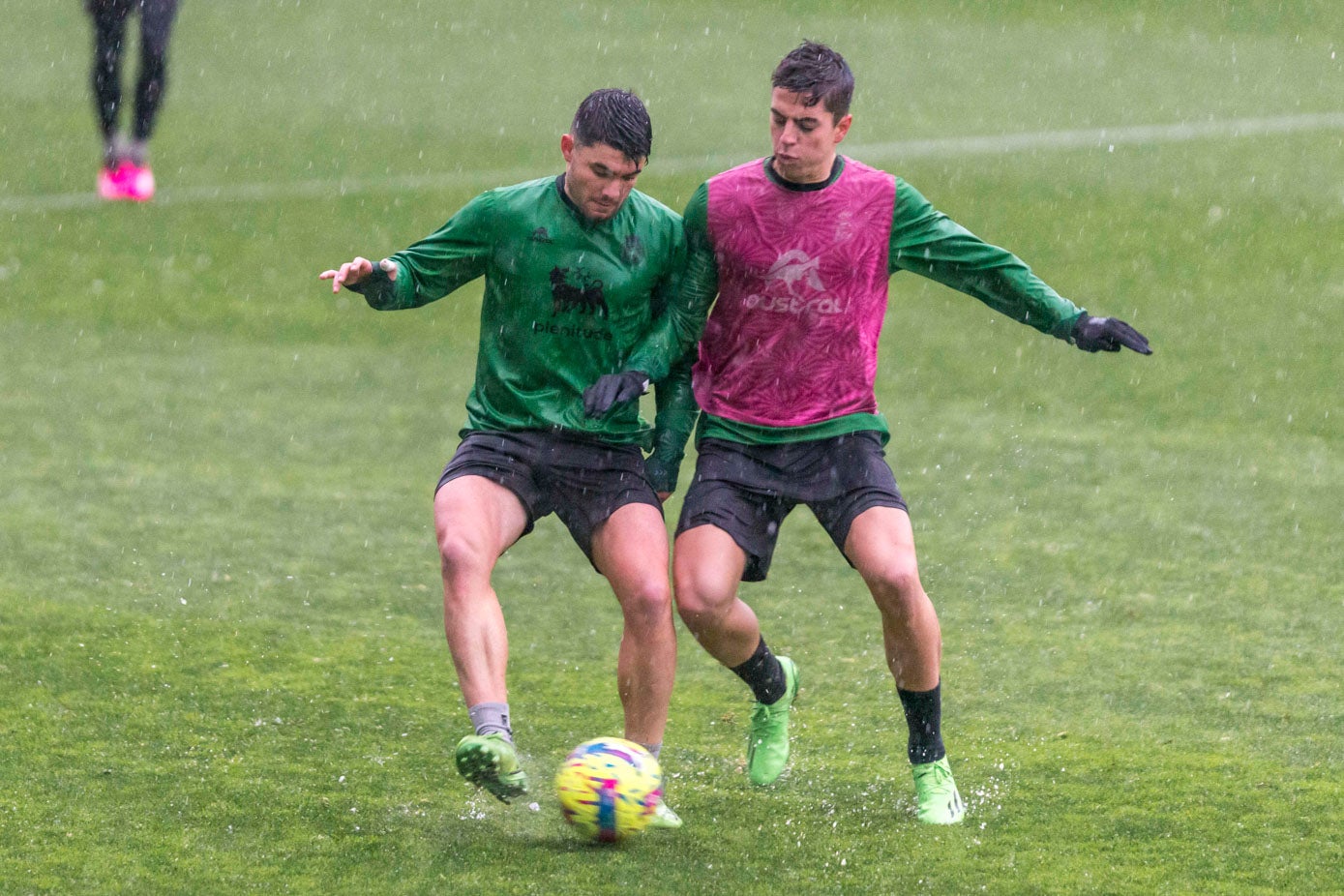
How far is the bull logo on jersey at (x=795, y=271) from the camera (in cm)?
544

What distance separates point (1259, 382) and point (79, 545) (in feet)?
21.0

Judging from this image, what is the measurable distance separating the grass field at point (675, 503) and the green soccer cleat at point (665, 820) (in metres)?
0.08

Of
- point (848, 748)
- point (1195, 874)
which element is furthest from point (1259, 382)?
point (1195, 874)

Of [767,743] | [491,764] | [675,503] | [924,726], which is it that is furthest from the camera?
[675,503]

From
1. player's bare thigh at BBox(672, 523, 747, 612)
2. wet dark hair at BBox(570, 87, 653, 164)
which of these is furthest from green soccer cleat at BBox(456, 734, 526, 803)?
wet dark hair at BBox(570, 87, 653, 164)

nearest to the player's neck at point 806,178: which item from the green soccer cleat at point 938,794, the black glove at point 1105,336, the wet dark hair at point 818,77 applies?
the wet dark hair at point 818,77

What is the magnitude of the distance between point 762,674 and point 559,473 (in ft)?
2.93

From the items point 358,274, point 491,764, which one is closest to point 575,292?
point 358,274

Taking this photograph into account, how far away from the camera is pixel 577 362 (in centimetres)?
552

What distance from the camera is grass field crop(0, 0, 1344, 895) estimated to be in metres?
5.17

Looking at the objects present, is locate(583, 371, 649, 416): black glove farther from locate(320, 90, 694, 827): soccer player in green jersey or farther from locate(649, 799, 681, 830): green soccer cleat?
locate(649, 799, 681, 830): green soccer cleat

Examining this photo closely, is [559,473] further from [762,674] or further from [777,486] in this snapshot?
[762,674]

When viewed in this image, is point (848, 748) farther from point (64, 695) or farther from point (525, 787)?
point (64, 695)

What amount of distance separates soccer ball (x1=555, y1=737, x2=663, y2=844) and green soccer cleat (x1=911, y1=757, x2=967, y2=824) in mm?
820
